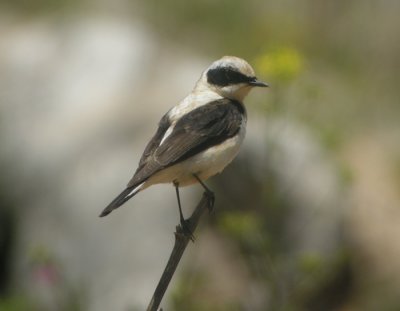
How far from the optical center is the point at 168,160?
463 cm

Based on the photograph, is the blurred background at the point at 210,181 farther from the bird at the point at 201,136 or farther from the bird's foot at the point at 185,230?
the bird's foot at the point at 185,230

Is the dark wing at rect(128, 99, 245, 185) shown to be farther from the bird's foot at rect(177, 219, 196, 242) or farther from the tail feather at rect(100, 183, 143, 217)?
the bird's foot at rect(177, 219, 196, 242)

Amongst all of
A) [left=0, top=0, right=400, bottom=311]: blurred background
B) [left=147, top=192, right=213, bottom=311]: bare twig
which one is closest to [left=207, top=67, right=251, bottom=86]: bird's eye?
[left=0, top=0, right=400, bottom=311]: blurred background

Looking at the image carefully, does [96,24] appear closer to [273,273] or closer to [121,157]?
[121,157]

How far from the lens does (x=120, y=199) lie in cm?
429

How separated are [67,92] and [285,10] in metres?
3.88

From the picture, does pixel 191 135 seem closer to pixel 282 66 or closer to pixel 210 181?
pixel 282 66

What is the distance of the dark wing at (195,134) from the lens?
15.2 feet

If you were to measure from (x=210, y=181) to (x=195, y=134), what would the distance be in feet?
9.68

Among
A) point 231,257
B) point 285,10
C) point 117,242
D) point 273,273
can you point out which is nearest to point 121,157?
point 117,242

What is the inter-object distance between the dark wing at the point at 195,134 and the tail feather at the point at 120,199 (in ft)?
0.29

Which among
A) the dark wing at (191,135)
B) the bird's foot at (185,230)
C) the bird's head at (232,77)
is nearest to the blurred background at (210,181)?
the bird's head at (232,77)

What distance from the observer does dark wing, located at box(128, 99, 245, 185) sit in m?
4.64

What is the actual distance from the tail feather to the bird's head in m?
1.05
